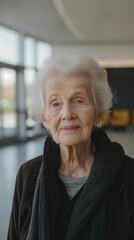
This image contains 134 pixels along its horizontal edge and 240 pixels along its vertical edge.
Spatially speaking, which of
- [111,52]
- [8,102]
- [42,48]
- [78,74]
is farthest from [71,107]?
[111,52]

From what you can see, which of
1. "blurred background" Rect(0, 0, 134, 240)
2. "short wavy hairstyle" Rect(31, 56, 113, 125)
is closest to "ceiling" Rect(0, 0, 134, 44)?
"blurred background" Rect(0, 0, 134, 240)

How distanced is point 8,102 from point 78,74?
11258 millimetres

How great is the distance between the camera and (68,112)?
133cm

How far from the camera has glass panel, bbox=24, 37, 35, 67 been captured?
13219 millimetres

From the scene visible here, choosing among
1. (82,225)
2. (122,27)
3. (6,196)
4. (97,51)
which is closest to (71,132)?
(82,225)

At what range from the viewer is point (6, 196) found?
5.07 m

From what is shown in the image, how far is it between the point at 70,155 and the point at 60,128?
6.2 inches

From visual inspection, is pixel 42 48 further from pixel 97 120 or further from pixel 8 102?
pixel 97 120

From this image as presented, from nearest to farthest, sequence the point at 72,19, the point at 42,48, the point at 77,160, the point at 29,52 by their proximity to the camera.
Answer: the point at 77,160 → the point at 72,19 → the point at 29,52 → the point at 42,48

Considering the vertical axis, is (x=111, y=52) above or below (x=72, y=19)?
below

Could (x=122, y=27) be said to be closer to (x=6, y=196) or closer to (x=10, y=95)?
(x=10, y=95)

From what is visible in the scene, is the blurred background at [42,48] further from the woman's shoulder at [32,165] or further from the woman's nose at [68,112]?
the woman's nose at [68,112]

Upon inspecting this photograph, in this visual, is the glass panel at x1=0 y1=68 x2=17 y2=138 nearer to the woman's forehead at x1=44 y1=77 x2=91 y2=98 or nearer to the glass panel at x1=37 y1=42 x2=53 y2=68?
the glass panel at x1=37 y1=42 x2=53 y2=68

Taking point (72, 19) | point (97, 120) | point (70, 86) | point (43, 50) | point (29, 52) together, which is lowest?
point (97, 120)
